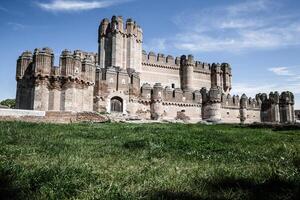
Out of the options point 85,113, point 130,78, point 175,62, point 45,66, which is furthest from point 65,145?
point 175,62

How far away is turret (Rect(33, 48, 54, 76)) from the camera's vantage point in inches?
981

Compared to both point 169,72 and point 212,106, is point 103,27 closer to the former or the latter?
point 169,72

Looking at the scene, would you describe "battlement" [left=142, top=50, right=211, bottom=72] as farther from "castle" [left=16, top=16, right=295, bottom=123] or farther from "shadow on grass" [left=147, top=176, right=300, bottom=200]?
"shadow on grass" [left=147, top=176, right=300, bottom=200]

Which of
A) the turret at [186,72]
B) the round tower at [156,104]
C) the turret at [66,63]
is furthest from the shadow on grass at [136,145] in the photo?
the turret at [186,72]

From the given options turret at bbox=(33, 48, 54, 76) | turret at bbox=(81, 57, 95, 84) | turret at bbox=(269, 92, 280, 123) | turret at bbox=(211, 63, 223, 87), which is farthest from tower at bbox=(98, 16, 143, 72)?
turret at bbox=(269, 92, 280, 123)

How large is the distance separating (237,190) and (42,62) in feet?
78.7

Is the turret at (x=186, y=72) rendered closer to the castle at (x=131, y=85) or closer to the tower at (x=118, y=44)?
the castle at (x=131, y=85)

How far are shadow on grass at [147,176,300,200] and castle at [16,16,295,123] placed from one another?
73.7 feet

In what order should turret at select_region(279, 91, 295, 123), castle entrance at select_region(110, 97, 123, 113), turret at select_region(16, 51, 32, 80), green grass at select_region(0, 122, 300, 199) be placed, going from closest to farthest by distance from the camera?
1. green grass at select_region(0, 122, 300, 199)
2. turret at select_region(16, 51, 32, 80)
3. castle entrance at select_region(110, 97, 123, 113)
4. turret at select_region(279, 91, 295, 123)

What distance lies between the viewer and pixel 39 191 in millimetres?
3490

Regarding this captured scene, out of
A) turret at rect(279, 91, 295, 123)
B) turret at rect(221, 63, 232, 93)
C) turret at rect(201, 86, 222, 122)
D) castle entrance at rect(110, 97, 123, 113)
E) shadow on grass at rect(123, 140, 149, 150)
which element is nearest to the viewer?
shadow on grass at rect(123, 140, 149, 150)

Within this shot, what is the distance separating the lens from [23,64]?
2631 cm

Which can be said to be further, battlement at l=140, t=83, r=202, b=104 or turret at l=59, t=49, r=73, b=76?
battlement at l=140, t=83, r=202, b=104

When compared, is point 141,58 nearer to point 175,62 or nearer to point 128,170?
point 175,62
